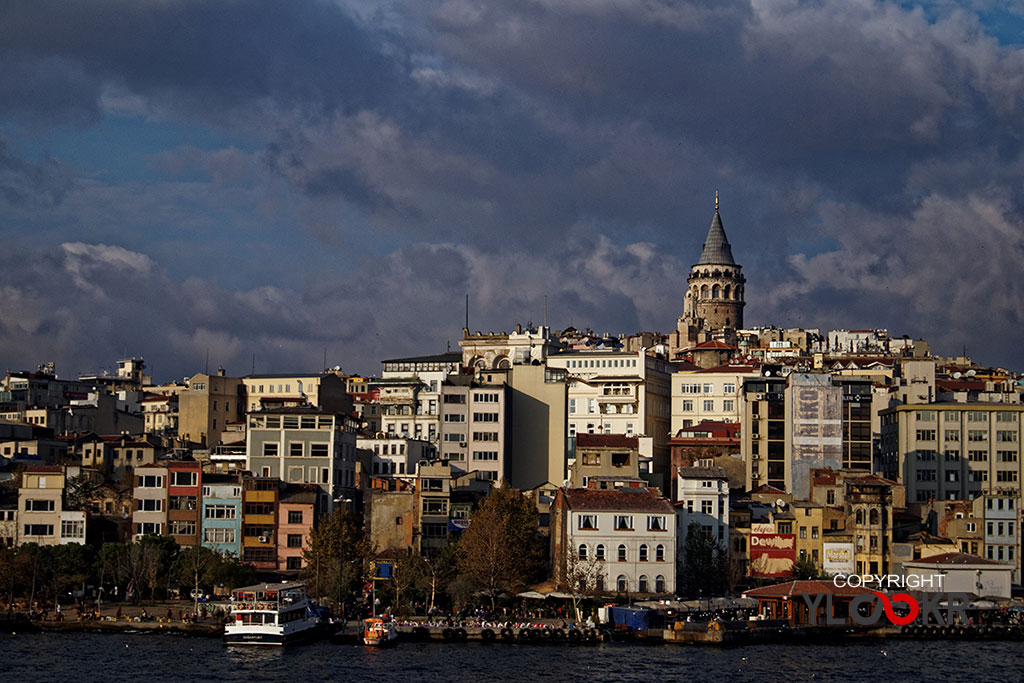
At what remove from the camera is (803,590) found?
83.2 m

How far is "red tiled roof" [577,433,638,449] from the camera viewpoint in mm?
105312

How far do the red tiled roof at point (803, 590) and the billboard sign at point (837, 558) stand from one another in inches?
350

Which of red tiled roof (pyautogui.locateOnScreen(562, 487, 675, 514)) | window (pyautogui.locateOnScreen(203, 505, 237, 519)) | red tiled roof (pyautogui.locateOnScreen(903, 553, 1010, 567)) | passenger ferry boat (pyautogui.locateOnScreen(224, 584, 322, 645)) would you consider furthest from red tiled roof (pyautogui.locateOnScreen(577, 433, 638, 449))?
passenger ferry boat (pyautogui.locateOnScreen(224, 584, 322, 645))

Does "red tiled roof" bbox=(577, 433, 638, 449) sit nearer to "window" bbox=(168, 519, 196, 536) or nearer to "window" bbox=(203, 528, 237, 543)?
"window" bbox=(203, 528, 237, 543)

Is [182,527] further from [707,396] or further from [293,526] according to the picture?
[707,396]

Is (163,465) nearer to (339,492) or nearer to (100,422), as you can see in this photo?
(339,492)

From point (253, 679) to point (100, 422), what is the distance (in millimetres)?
79958

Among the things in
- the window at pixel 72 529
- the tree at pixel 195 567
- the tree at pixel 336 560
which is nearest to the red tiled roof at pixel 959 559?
the tree at pixel 336 560

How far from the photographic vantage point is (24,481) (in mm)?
91375

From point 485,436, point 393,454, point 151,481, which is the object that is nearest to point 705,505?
point 485,436

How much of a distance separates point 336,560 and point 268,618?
8749mm

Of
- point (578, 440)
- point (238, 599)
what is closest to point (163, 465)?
point (238, 599)

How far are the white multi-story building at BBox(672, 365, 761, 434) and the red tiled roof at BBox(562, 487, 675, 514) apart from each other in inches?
1438

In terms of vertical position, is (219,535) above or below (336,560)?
above
